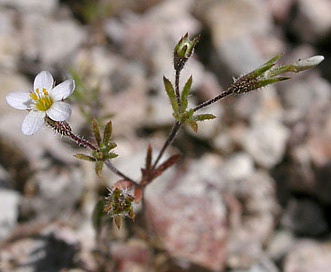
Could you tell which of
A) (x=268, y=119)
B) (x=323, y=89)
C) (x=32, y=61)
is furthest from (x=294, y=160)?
(x=32, y=61)

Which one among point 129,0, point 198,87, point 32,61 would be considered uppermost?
point 129,0

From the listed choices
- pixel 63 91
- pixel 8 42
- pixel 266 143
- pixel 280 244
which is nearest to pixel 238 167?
Result: pixel 266 143

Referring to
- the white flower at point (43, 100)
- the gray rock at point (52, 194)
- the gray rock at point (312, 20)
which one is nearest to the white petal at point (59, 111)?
the white flower at point (43, 100)

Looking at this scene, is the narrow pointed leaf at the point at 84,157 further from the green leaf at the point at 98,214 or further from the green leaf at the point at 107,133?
the green leaf at the point at 98,214

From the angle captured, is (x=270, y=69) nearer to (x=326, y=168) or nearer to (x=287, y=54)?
(x=326, y=168)

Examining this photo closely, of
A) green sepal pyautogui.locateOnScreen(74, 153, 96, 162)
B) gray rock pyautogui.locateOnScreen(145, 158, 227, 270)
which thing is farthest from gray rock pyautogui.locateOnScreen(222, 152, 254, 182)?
green sepal pyautogui.locateOnScreen(74, 153, 96, 162)

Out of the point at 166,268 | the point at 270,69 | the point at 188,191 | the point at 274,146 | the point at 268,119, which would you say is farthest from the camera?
the point at 268,119
